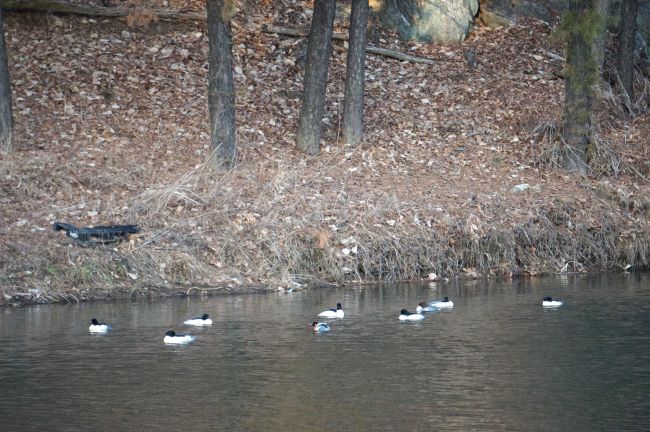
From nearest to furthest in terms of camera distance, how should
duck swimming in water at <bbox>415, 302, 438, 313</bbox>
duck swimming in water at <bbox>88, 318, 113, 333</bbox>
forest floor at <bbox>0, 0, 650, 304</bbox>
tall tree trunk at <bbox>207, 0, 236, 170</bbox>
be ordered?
duck swimming in water at <bbox>88, 318, 113, 333</bbox> < duck swimming in water at <bbox>415, 302, 438, 313</bbox> < forest floor at <bbox>0, 0, 650, 304</bbox> < tall tree trunk at <bbox>207, 0, 236, 170</bbox>

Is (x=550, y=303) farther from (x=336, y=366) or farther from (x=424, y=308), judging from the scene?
(x=336, y=366)

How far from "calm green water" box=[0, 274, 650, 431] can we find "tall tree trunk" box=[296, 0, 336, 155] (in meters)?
5.66

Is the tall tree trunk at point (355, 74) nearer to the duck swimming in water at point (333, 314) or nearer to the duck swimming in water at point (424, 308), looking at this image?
the duck swimming in water at point (424, 308)

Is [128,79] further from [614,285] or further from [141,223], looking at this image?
[614,285]

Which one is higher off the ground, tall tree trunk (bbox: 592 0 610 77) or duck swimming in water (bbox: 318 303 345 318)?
tall tree trunk (bbox: 592 0 610 77)

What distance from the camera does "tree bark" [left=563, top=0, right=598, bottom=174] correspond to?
24906 millimetres

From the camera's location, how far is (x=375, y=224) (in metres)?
22.0

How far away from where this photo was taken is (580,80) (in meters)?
25.2

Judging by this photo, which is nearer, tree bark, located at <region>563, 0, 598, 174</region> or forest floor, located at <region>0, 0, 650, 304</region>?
forest floor, located at <region>0, 0, 650, 304</region>

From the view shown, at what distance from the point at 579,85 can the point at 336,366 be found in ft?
44.0

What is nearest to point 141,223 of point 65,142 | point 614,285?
point 65,142

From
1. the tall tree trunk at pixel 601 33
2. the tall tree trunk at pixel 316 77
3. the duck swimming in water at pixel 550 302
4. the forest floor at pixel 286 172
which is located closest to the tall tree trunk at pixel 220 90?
the forest floor at pixel 286 172

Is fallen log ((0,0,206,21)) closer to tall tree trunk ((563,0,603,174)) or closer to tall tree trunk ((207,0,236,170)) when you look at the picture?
tall tree trunk ((207,0,236,170))

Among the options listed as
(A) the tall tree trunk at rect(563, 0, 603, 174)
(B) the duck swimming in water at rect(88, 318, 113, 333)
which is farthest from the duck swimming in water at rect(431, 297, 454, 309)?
(A) the tall tree trunk at rect(563, 0, 603, 174)
